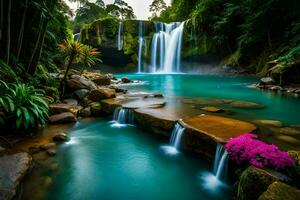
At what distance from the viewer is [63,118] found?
8391 millimetres

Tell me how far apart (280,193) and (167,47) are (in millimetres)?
31626

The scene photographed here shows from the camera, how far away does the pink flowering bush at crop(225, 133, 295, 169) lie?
12.2ft

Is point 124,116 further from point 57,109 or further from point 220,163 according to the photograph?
point 220,163

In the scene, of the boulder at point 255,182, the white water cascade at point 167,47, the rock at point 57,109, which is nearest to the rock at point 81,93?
the rock at point 57,109

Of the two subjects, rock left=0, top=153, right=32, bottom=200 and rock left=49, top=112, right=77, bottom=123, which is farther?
rock left=49, top=112, right=77, bottom=123

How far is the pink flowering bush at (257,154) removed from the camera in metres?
3.73

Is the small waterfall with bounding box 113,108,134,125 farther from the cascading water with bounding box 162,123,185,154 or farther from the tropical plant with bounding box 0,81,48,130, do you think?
→ the tropical plant with bounding box 0,81,48,130

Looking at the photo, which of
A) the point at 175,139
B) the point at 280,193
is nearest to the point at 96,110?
the point at 175,139

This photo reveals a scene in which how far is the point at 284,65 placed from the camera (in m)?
14.9

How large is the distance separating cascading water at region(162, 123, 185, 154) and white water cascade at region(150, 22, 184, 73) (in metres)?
27.1

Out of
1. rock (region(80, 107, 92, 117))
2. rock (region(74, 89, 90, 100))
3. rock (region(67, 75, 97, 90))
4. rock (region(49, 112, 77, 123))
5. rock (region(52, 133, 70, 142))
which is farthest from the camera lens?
rock (region(67, 75, 97, 90))

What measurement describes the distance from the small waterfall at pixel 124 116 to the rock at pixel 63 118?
1542 mm

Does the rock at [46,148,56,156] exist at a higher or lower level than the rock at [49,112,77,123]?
lower

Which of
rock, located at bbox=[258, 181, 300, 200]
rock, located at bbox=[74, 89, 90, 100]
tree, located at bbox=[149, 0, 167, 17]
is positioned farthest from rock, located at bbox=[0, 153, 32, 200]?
tree, located at bbox=[149, 0, 167, 17]
